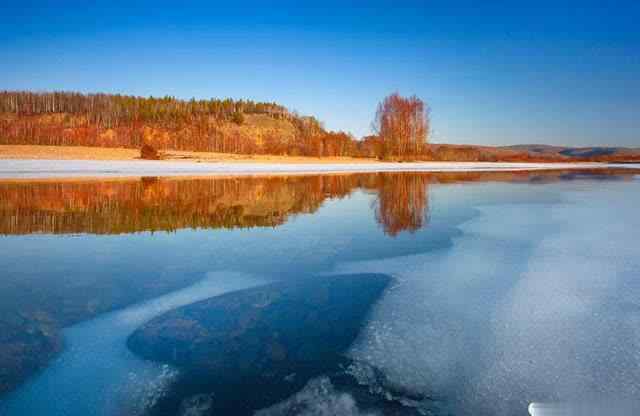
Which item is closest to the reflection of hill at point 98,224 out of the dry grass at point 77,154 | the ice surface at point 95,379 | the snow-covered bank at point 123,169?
the ice surface at point 95,379

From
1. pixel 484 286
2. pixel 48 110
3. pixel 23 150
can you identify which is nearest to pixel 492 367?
pixel 484 286

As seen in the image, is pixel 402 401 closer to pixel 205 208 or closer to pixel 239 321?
pixel 239 321

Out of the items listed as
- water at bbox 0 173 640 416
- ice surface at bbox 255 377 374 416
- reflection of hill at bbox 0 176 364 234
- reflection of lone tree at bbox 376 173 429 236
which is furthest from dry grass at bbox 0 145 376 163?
ice surface at bbox 255 377 374 416

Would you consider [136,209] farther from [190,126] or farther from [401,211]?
[190,126]

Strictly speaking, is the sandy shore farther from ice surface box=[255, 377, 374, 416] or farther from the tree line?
ice surface box=[255, 377, 374, 416]

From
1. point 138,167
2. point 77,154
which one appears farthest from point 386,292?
point 77,154

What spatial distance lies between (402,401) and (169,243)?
482cm

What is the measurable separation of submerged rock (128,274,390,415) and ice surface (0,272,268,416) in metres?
0.11

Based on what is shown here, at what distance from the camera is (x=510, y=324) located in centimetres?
333

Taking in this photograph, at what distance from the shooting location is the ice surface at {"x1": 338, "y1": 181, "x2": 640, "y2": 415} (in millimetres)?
2453

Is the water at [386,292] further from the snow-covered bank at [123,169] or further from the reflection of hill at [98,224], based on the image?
the snow-covered bank at [123,169]

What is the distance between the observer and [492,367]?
2660 mm

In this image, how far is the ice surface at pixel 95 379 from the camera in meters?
2.23

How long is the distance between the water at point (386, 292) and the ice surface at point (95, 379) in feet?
0.04
